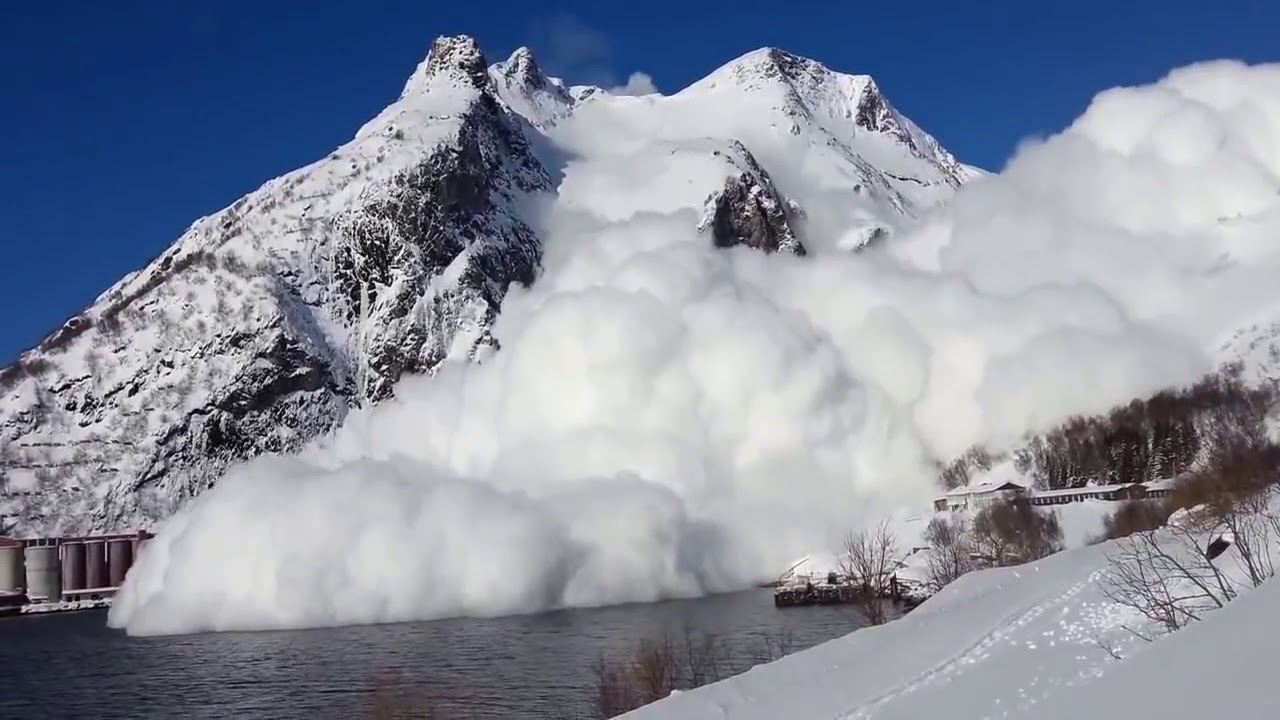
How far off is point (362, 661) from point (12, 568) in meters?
124

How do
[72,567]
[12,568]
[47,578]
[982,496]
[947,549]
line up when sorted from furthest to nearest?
[72,567] < [12,568] < [47,578] < [982,496] < [947,549]

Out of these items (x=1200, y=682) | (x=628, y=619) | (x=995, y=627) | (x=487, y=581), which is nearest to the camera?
(x=1200, y=682)

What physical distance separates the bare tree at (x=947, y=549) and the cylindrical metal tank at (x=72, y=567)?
142898 mm

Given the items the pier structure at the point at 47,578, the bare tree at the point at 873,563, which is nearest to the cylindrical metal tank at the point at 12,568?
the pier structure at the point at 47,578

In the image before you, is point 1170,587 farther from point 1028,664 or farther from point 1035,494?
point 1035,494

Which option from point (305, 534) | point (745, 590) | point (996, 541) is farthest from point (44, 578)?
point (996, 541)

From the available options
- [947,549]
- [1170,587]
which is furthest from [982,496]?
[1170,587]

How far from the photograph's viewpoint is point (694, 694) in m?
28.3

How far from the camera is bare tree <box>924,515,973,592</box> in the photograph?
102m

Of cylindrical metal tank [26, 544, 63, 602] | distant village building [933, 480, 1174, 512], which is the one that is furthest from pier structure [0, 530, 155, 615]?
distant village building [933, 480, 1174, 512]

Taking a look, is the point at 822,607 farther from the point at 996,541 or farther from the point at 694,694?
the point at 694,694

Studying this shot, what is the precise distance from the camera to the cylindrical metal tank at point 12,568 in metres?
193

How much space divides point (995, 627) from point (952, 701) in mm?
6671

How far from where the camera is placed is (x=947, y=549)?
4855 inches
